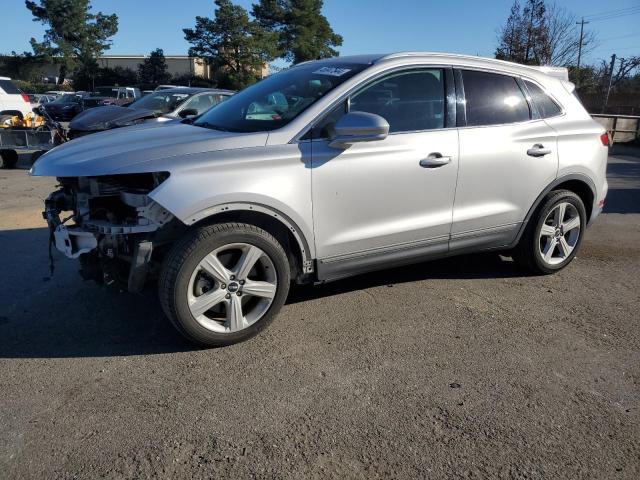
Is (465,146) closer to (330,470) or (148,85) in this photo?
(330,470)

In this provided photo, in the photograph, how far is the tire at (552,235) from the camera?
182 inches

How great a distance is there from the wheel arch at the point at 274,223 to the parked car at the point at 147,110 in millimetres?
5671

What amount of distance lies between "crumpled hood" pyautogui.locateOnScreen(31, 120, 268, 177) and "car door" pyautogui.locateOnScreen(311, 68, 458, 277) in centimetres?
57

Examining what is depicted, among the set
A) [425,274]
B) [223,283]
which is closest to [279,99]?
[223,283]

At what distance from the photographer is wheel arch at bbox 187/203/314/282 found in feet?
10.7

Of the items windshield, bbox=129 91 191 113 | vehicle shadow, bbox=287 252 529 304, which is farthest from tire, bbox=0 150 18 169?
vehicle shadow, bbox=287 252 529 304

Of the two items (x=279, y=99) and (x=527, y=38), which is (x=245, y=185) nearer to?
(x=279, y=99)

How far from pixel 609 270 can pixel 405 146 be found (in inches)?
107

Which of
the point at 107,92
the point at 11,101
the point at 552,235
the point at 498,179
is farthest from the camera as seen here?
the point at 107,92

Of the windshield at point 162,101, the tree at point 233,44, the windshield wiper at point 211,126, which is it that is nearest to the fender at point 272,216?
the windshield wiper at point 211,126

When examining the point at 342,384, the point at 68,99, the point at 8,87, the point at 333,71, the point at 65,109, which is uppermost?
the point at 68,99

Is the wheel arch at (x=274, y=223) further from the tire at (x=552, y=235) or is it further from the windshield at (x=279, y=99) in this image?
the tire at (x=552, y=235)

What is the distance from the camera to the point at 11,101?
608 inches

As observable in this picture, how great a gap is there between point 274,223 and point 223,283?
1.70 feet
